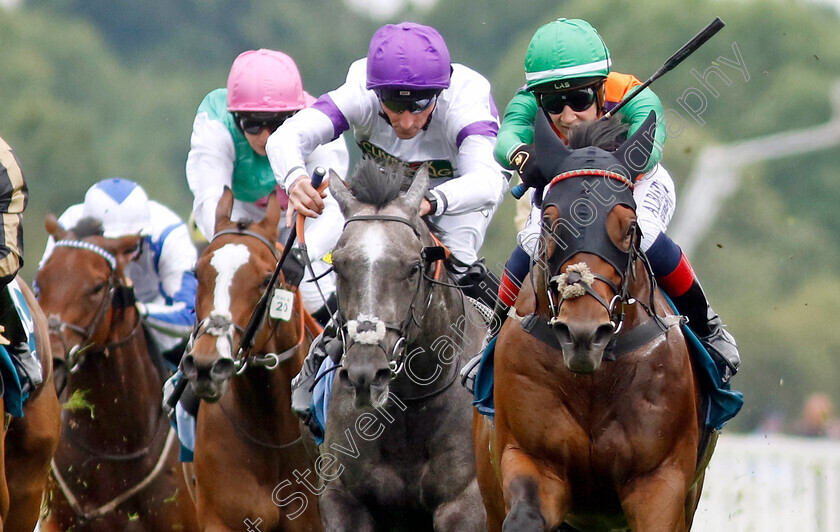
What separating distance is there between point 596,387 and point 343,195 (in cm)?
135

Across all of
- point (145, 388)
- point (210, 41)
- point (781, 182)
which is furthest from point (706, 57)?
point (145, 388)

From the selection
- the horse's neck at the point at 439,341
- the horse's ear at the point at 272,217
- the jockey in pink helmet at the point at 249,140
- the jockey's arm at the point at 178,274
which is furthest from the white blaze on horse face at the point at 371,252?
the jockey's arm at the point at 178,274

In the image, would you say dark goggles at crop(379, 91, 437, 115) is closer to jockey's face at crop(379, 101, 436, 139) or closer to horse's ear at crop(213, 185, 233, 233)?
jockey's face at crop(379, 101, 436, 139)

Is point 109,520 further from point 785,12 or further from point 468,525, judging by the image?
point 785,12

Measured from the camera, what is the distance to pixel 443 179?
7.46 metres

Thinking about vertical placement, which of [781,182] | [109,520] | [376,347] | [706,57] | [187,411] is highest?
[376,347]

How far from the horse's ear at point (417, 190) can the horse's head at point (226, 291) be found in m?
1.17

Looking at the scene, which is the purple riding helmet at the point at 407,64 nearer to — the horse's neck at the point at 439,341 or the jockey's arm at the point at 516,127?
the jockey's arm at the point at 516,127

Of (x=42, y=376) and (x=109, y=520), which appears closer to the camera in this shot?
(x=42, y=376)

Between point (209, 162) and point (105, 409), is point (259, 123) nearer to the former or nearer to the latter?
point (209, 162)

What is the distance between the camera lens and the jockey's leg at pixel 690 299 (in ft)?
19.8

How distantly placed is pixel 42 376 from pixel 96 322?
5.33ft

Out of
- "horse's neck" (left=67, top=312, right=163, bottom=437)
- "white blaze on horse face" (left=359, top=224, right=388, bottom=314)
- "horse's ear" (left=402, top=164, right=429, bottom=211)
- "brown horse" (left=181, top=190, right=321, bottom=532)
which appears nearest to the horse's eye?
"white blaze on horse face" (left=359, top=224, right=388, bottom=314)

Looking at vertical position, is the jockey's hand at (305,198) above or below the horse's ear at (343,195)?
below
